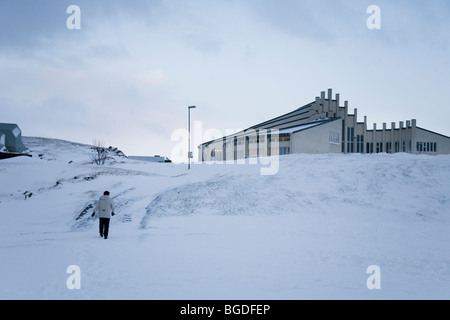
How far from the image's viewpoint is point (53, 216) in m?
21.3

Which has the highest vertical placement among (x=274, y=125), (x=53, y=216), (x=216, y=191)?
(x=274, y=125)

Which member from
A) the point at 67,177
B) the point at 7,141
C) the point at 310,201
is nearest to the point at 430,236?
the point at 310,201

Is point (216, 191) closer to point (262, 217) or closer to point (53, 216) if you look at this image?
point (262, 217)

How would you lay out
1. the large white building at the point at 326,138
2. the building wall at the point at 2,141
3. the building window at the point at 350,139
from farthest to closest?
the building wall at the point at 2,141
the building window at the point at 350,139
the large white building at the point at 326,138

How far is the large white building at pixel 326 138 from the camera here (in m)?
47.2

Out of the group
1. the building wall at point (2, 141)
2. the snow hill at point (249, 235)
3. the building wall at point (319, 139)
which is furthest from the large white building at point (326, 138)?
the building wall at point (2, 141)

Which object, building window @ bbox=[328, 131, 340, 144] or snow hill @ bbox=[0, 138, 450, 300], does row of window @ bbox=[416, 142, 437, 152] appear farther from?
snow hill @ bbox=[0, 138, 450, 300]

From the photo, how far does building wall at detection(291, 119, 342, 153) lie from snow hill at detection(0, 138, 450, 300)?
1526 cm

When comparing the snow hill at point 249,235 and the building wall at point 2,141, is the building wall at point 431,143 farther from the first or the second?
the building wall at point 2,141

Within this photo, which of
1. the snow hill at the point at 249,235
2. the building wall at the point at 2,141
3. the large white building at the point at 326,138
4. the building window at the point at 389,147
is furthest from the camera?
the building wall at the point at 2,141

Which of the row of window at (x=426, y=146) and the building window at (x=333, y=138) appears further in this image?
the row of window at (x=426, y=146)

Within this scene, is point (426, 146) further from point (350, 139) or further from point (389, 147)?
point (350, 139)
